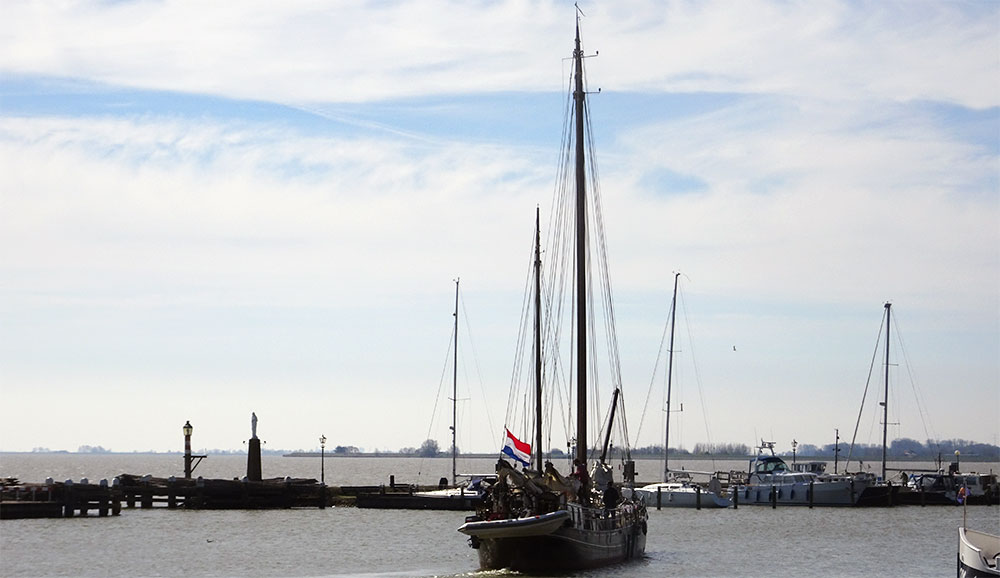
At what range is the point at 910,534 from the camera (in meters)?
73.4

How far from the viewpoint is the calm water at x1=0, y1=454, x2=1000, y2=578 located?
5175 centimetres

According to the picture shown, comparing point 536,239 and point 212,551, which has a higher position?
point 536,239

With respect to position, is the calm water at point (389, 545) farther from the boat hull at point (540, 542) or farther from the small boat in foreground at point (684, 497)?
the small boat in foreground at point (684, 497)

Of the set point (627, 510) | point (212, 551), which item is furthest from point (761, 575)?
point (212, 551)

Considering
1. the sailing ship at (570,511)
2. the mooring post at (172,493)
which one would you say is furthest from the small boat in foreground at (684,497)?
the sailing ship at (570,511)

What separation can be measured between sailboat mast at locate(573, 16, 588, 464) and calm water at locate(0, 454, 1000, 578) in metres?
5.17

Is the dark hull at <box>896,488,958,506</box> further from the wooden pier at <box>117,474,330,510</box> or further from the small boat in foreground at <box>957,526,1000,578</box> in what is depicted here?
the small boat in foreground at <box>957,526,1000,578</box>

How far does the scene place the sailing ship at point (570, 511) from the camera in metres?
43.4

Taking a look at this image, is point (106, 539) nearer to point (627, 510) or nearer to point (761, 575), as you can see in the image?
point (627, 510)

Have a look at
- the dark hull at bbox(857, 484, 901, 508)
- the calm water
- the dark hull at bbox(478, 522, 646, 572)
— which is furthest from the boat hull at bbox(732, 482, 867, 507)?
the dark hull at bbox(478, 522, 646, 572)

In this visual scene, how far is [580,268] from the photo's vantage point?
165 ft

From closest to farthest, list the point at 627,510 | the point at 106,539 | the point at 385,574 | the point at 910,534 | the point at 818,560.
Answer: the point at 385,574 → the point at 627,510 → the point at 818,560 → the point at 106,539 → the point at 910,534

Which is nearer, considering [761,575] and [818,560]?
[761,575]

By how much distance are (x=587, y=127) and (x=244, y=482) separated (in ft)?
131
